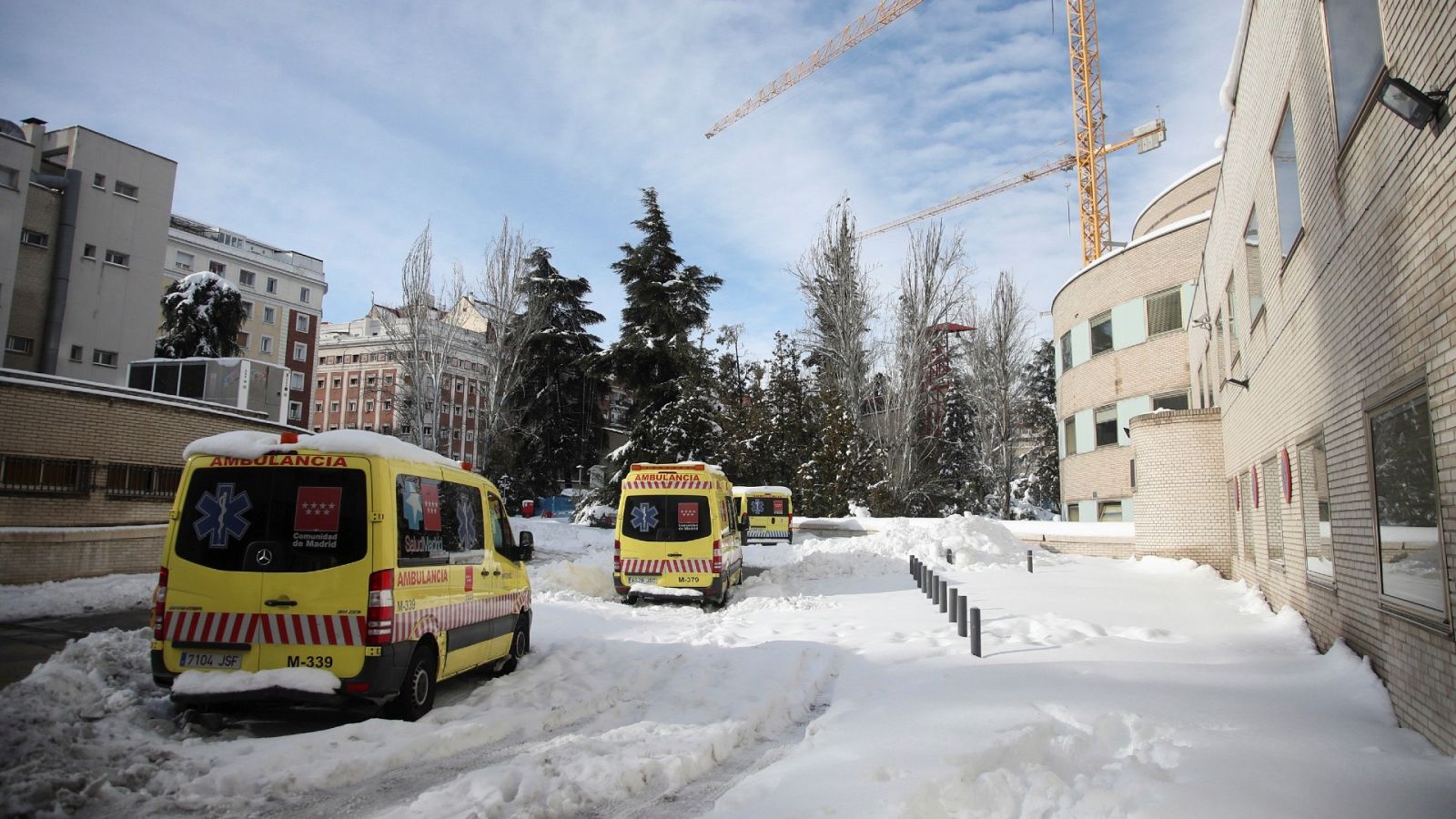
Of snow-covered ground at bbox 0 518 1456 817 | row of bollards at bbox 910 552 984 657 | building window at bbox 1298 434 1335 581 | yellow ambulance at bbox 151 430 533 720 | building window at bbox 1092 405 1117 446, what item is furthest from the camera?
building window at bbox 1092 405 1117 446

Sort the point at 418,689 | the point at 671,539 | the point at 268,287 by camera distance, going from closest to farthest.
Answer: the point at 418,689 → the point at 671,539 → the point at 268,287

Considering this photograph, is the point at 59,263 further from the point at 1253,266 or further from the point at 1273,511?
the point at 1273,511

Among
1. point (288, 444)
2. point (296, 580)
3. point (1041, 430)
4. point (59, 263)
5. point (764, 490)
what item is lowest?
point (296, 580)

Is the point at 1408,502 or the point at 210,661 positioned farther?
the point at 210,661

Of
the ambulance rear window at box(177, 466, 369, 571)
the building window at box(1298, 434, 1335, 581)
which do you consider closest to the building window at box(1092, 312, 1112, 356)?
the building window at box(1298, 434, 1335, 581)

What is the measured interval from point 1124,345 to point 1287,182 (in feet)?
70.7

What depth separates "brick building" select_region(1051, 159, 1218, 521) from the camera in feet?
91.9

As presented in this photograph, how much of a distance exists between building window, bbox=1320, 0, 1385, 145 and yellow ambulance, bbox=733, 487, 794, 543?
2663 centimetres

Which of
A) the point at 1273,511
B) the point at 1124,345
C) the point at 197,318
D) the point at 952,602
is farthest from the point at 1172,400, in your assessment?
the point at 197,318

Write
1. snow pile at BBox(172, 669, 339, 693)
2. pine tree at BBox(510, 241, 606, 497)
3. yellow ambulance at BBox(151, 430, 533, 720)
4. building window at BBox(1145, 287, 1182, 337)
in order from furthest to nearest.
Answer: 1. pine tree at BBox(510, 241, 606, 497)
2. building window at BBox(1145, 287, 1182, 337)
3. yellow ambulance at BBox(151, 430, 533, 720)
4. snow pile at BBox(172, 669, 339, 693)

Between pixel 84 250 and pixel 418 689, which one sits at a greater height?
pixel 84 250

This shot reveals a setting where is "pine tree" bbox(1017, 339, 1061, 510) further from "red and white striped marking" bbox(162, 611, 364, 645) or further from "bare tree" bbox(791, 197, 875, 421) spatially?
"red and white striped marking" bbox(162, 611, 364, 645)

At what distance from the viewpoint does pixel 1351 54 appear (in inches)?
270

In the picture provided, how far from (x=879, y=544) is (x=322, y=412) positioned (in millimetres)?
79656
